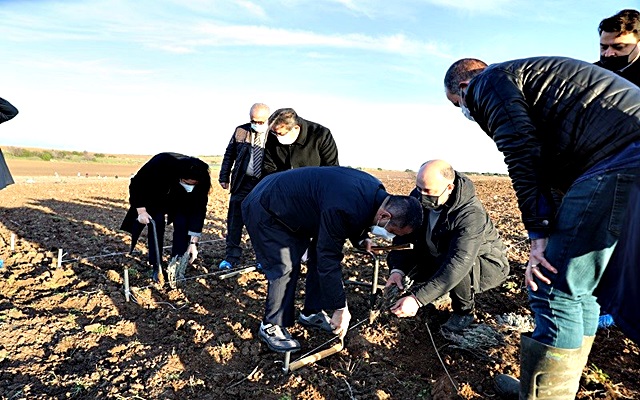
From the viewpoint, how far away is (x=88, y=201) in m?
11.5

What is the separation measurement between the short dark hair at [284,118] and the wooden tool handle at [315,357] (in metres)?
1.85

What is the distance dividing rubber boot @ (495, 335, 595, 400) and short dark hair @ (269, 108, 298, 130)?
2622 millimetres

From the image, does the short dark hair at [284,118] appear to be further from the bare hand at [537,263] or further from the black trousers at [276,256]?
the bare hand at [537,263]

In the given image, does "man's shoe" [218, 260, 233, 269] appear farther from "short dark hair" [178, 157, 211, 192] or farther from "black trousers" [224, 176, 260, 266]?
"short dark hair" [178, 157, 211, 192]

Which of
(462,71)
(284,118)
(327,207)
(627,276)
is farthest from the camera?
(284,118)

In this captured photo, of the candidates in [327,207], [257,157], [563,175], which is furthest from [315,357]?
[257,157]

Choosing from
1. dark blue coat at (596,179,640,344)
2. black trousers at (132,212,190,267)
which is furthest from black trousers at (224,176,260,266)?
dark blue coat at (596,179,640,344)

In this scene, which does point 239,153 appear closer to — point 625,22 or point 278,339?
point 278,339

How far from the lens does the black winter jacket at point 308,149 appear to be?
4.74m

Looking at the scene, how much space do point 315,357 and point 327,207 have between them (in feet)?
3.45

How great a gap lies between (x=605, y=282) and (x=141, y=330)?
3.30 metres

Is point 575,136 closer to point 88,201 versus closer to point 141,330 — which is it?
point 141,330

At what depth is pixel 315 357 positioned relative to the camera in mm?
3342

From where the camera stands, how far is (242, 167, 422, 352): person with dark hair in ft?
9.62
